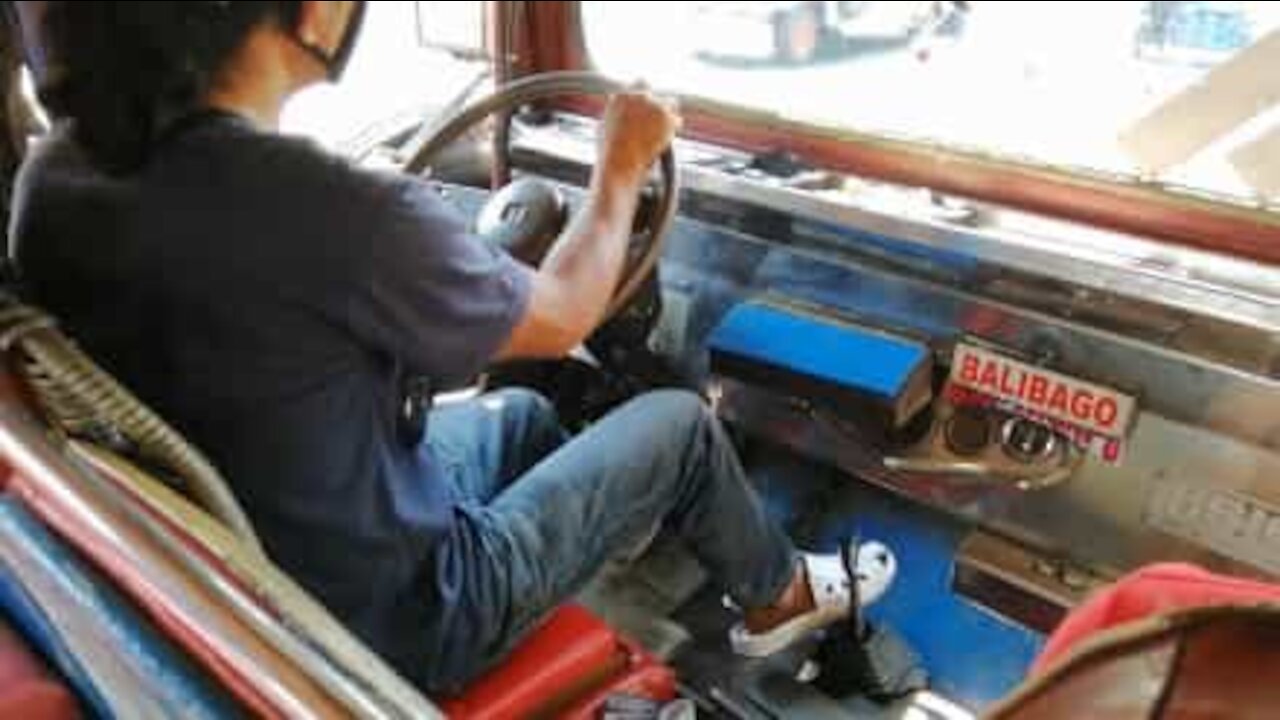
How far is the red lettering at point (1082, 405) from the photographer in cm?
176

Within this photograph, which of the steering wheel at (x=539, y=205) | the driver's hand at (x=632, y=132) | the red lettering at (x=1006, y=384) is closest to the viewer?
the driver's hand at (x=632, y=132)

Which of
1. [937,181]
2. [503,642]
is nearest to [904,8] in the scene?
[937,181]

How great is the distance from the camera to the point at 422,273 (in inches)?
49.0

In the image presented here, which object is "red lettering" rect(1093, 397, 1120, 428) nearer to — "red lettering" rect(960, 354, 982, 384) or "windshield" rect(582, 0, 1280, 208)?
"red lettering" rect(960, 354, 982, 384)

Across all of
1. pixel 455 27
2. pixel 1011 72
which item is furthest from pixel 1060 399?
pixel 455 27

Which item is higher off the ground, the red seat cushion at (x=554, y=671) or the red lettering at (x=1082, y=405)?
the red lettering at (x=1082, y=405)

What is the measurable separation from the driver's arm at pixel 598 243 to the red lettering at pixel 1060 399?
69 centimetres

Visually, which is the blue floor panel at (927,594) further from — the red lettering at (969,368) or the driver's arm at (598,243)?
the driver's arm at (598,243)

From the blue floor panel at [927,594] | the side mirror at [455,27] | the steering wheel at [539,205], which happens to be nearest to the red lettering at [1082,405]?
the blue floor panel at [927,594]

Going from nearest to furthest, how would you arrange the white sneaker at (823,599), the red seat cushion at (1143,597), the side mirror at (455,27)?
the red seat cushion at (1143,597) → the white sneaker at (823,599) → the side mirror at (455,27)

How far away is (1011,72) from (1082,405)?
1.14 meters

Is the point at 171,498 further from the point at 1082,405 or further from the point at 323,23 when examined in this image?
the point at 1082,405

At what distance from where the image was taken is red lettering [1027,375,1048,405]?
180 cm

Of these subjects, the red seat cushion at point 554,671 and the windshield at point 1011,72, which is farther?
the windshield at point 1011,72
